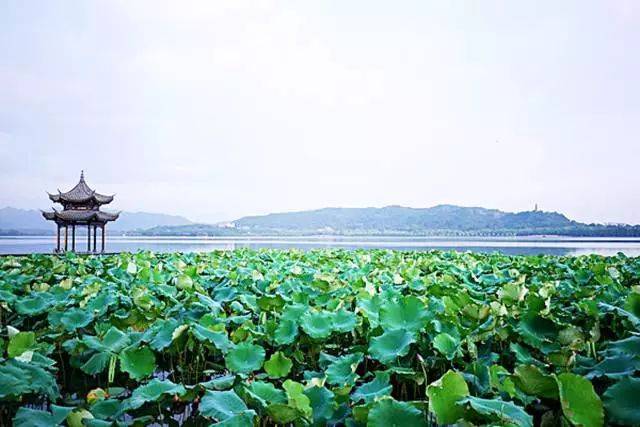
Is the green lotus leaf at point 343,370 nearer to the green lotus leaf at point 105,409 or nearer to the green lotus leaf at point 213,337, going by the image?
the green lotus leaf at point 213,337

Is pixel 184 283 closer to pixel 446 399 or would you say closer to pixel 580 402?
pixel 446 399

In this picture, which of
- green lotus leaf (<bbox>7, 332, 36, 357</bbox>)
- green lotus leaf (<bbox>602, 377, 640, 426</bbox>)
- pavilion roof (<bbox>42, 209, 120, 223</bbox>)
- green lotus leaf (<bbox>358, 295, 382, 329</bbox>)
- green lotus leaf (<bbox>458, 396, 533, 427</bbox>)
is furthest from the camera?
pavilion roof (<bbox>42, 209, 120, 223</bbox>)

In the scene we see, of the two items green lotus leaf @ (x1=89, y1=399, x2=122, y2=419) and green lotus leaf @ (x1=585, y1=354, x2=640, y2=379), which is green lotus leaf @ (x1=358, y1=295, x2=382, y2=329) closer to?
green lotus leaf @ (x1=585, y1=354, x2=640, y2=379)

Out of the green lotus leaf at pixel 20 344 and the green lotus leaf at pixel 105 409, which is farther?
the green lotus leaf at pixel 20 344

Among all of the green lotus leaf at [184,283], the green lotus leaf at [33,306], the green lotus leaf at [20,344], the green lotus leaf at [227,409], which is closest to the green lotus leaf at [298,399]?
the green lotus leaf at [227,409]

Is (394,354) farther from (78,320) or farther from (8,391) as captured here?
(78,320)

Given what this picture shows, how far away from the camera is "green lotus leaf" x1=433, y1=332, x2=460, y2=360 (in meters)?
2.21

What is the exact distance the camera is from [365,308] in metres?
2.92

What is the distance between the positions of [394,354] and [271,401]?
0.69 meters

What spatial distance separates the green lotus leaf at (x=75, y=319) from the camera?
9.53 feet

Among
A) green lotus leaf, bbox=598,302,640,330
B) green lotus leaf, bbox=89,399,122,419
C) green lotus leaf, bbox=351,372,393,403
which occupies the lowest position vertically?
→ green lotus leaf, bbox=89,399,122,419

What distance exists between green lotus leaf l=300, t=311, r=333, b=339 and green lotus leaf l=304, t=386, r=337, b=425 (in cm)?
81

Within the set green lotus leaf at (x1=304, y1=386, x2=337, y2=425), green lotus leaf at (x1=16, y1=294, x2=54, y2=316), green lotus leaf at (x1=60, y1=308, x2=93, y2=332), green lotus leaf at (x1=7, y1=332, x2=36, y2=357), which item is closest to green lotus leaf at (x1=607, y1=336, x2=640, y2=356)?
green lotus leaf at (x1=304, y1=386, x2=337, y2=425)

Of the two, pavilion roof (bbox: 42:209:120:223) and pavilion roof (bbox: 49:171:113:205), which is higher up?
pavilion roof (bbox: 49:171:113:205)
